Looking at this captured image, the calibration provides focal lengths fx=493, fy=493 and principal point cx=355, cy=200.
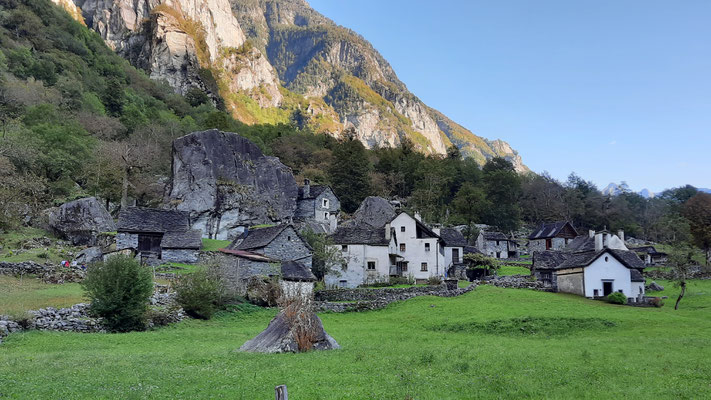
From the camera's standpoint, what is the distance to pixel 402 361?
1752 cm

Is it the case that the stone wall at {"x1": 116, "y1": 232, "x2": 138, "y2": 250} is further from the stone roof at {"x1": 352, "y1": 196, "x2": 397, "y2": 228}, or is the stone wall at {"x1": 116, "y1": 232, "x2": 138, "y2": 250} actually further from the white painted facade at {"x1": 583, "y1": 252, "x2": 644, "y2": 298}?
the white painted facade at {"x1": 583, "y1": 252, "x2": 644, "y2": 298}

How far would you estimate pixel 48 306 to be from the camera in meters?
26.1

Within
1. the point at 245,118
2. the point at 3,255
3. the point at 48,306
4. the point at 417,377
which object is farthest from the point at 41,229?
the point at 245,118

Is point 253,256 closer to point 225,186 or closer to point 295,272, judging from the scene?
point 295,272

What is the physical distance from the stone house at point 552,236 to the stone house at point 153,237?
63.0 metres

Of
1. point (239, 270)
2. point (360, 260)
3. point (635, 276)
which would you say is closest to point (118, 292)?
point (239, 270)

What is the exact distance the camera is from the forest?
207 feet

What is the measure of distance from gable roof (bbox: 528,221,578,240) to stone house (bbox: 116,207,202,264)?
207 ft

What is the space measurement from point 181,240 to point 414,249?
25007 mm

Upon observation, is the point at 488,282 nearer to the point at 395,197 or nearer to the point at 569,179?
the point at 395,197

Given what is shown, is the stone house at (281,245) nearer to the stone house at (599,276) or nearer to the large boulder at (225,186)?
the large boulder at (225,186)

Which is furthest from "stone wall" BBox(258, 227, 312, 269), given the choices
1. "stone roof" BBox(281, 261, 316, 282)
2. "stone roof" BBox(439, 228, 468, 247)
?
"stone roof" BBox(439, 228, 468, 247)

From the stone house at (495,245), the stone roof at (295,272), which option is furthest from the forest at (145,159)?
the stone roof at (295,272)

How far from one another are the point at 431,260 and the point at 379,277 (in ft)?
24.9
